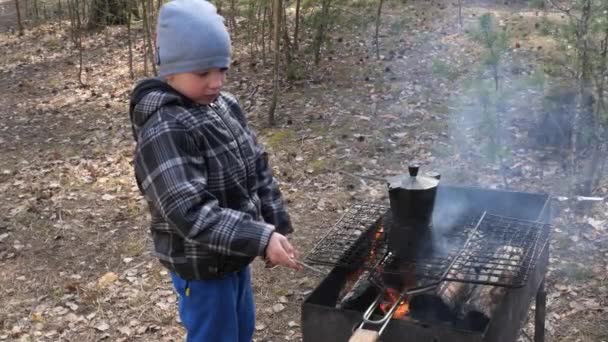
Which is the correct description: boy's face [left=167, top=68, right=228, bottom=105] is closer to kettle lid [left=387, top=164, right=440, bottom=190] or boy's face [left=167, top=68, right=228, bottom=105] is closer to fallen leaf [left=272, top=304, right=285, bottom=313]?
kettle lid [left=387, top=164, right=440, bottom=190]

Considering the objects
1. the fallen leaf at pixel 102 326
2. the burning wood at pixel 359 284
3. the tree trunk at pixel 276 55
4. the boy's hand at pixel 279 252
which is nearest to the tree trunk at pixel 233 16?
the tree trunk at pixel 276 55

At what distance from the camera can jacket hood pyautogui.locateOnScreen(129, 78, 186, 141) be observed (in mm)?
2461

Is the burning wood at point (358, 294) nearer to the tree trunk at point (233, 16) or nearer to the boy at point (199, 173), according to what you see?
the boy at point (199, 173)

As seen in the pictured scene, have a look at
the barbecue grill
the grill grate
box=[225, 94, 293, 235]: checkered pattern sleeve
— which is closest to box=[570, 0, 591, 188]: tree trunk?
the barbecue grill

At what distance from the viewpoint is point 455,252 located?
9.43 ft

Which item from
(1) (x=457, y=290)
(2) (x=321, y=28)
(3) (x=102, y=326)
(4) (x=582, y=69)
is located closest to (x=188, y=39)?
(1) (x=457, y=290)

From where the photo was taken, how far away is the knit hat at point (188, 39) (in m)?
2.41

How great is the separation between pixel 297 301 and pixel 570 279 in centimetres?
187

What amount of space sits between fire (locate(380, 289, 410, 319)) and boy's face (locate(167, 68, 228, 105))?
42.7 inches

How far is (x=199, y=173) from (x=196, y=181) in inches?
2.4

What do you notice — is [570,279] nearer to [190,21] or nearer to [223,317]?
[223,317]

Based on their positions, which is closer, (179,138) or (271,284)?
(179,138)

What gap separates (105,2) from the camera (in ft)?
42.0

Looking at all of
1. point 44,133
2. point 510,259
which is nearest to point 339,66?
point 44,133
